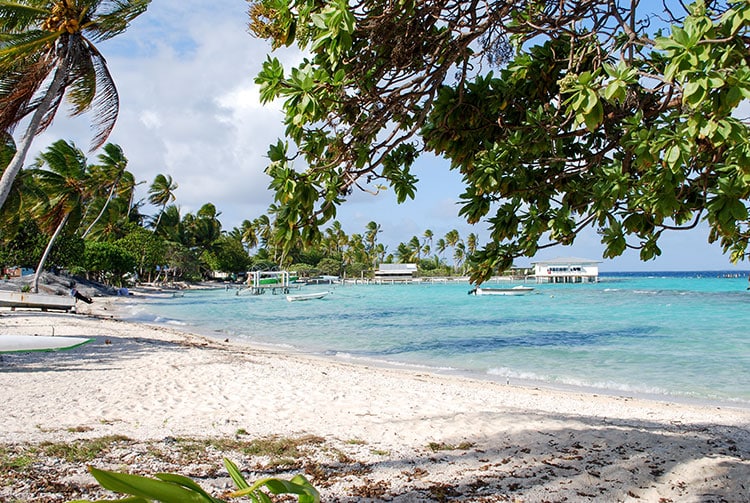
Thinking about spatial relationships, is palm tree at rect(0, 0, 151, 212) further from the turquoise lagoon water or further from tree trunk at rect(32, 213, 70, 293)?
tree trunk at rect(32, 213, 70, 293)

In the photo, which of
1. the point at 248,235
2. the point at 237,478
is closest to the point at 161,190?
the point at 248,235

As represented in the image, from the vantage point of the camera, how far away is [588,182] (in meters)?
3.20

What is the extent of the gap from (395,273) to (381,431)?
8214cm

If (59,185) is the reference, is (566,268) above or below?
below

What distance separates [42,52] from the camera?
10031 millimetres

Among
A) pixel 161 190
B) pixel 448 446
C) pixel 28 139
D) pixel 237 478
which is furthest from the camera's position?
pixel 161 190

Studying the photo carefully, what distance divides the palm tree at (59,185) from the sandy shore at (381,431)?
15.5 m

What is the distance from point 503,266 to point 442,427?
3.66m

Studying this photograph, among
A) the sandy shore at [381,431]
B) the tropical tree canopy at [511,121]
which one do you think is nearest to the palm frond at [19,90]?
the sandy shore at [381,431]

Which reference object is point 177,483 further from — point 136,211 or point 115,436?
point 136,211

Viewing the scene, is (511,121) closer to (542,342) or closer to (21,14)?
(21,14)

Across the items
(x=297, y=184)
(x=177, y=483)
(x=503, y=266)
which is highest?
(x=297, y=184)

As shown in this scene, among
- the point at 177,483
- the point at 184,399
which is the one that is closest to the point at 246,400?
the point at 184,399

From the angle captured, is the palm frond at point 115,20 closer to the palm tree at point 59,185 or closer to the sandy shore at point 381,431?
the sandy shore at point 381,431
